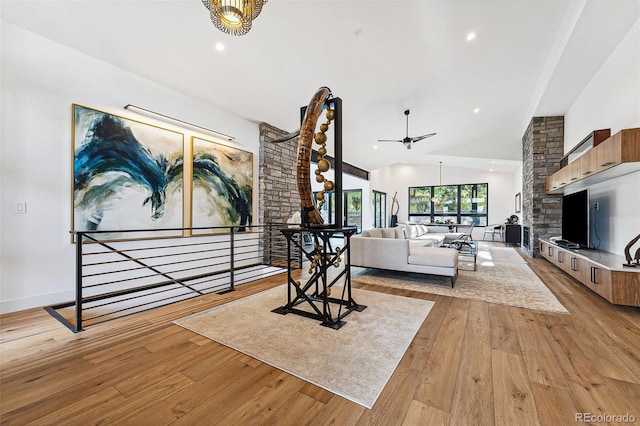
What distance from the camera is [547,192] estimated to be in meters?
5.57

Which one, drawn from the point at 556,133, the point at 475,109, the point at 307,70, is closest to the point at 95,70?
the point at 307,70

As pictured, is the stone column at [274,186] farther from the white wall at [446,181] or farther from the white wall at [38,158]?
the white wall at [446,181]

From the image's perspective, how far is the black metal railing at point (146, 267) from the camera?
2680mm

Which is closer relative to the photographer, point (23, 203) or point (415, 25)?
point (23, 203)

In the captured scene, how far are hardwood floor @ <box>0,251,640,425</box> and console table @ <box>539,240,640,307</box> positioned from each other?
0.24 metres

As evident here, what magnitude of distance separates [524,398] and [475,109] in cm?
634

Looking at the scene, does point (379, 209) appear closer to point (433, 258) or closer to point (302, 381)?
point (433, 258)

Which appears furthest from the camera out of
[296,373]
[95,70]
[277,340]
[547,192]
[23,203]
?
[547,192]

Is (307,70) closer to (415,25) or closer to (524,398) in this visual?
(415,25)

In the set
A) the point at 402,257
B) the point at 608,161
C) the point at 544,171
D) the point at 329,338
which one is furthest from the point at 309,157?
the point at 544,171

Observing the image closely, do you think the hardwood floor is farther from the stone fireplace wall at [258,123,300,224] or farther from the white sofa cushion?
the stone fireplace wall at [258,123,300,224]

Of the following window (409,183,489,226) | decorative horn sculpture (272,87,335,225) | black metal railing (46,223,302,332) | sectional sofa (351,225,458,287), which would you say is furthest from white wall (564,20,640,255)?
window (409,183,489,226)

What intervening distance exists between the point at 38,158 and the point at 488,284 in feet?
18.8

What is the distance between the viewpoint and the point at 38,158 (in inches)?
107
